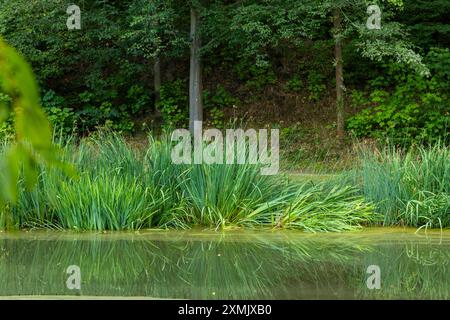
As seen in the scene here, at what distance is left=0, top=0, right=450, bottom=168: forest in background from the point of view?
1731 centimetres

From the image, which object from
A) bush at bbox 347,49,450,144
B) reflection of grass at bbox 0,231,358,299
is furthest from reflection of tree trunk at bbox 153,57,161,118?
reflection of grass at bbox 0,231,358,299

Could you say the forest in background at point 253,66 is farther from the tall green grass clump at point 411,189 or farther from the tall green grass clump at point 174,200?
the tall green grass clump at point 174,200

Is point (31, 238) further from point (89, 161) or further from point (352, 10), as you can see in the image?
point (352, 10)

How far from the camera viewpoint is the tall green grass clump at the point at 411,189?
994 cm

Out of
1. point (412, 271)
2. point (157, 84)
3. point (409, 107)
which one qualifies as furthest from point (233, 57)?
point (412, 271)

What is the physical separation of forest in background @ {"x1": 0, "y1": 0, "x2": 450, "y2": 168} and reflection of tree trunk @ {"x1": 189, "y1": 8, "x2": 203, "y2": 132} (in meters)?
0.10

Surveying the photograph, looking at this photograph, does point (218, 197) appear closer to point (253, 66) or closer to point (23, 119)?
point (23, 119)

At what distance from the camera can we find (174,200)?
10203 mm

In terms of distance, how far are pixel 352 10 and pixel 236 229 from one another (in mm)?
9647

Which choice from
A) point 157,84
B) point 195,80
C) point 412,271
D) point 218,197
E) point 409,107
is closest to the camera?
point 412,271

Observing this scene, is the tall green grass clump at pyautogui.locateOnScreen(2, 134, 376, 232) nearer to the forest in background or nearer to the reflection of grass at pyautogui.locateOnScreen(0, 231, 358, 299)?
the reflection of grass at pyautogui.locateOnScreen(0, 231, 358, 299)

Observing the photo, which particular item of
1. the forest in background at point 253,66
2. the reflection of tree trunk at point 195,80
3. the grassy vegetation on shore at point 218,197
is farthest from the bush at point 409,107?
the grassy vegetation on shore at point 218,197

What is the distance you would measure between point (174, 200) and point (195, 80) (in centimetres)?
993
